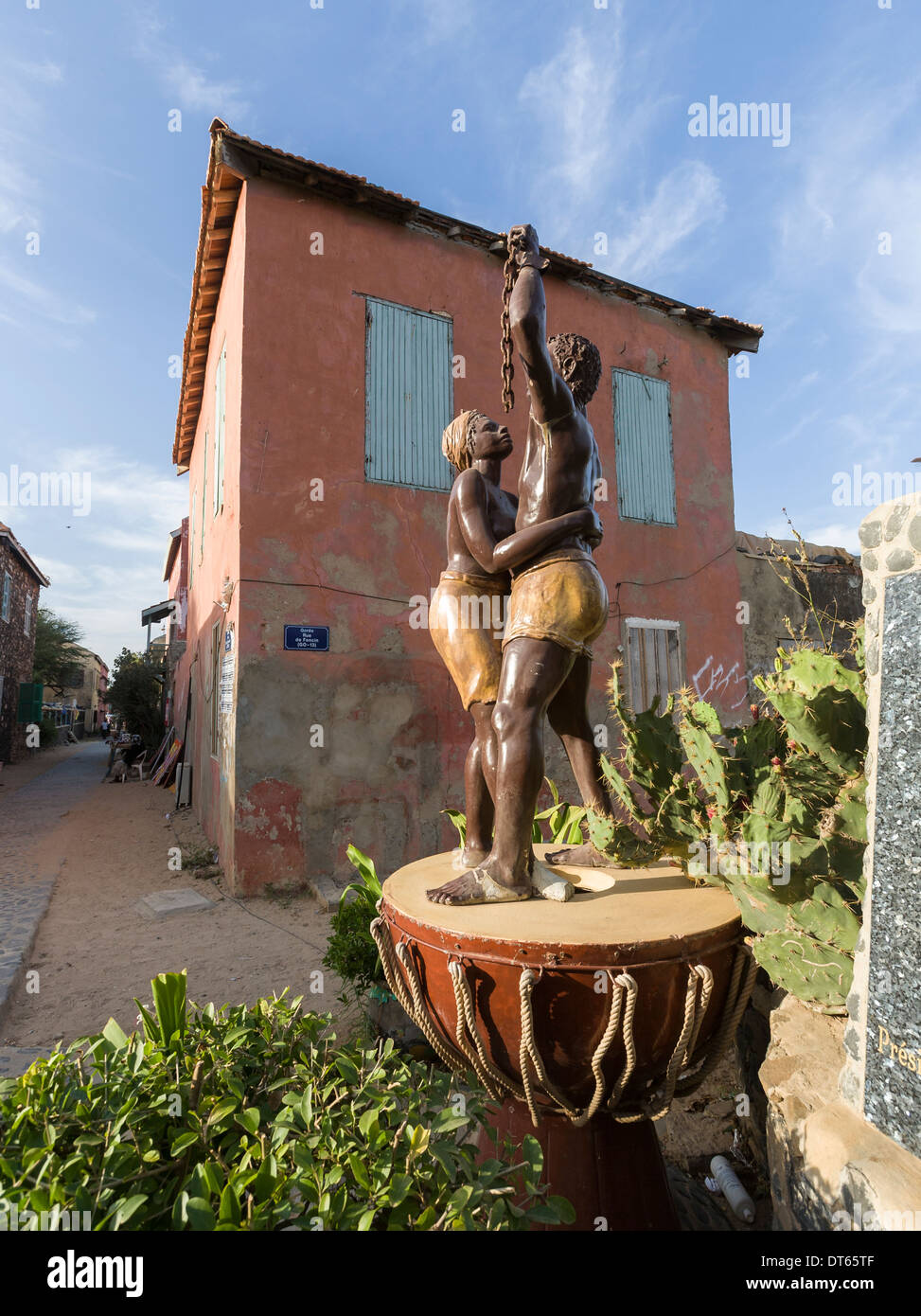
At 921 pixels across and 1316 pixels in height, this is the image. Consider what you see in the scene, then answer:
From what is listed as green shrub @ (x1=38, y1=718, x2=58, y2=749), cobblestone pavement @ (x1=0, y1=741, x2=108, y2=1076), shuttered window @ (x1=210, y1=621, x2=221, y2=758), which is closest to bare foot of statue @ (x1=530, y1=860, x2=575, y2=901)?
cobblestone pavement @ (x1=0, y1=741, x2=108, y2=1076)

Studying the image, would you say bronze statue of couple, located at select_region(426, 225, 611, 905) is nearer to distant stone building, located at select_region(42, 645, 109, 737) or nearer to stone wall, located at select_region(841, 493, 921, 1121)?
stone wall, located at select_region(841, 493, 921, 1121)

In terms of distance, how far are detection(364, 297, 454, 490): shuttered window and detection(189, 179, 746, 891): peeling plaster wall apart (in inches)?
4.6

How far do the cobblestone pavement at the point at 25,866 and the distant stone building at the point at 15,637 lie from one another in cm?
477

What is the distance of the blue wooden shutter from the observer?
7684mm

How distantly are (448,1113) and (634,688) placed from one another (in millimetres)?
6419

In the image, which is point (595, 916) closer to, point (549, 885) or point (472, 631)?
point (549, 885)

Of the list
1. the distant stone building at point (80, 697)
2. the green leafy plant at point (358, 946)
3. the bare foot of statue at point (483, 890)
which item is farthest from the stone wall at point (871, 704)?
the distant stone building at point (80, 697)

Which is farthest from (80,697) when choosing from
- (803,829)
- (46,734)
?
(803,829)

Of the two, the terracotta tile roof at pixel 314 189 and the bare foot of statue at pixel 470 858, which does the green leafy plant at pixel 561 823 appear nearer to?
the bare foot of statue at pixel 470 858

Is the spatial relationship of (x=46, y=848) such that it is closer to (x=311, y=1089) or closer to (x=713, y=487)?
(x=311, y=1089)

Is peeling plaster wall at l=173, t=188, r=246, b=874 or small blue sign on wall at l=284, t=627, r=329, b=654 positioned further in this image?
peeling plaster wall at l=173, t=188, r=246, b=874

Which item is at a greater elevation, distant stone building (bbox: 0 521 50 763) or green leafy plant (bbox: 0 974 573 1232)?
distant stone building (bbox: 0 521 50 763)
